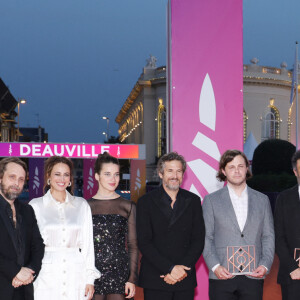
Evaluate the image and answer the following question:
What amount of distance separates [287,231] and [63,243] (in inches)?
85.0

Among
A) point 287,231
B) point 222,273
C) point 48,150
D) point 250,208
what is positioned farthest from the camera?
point 48,150

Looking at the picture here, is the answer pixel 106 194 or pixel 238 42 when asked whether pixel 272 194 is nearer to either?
pixel 238 42

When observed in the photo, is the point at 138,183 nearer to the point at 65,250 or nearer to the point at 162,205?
the point at 162,205

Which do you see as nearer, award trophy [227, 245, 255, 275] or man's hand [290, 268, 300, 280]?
man's hand [290, 268, 300, 280]

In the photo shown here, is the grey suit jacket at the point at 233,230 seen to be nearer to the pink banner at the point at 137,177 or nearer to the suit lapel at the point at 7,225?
the suit lapel at the point at 7,225

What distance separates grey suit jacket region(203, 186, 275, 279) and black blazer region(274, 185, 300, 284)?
9 centimetres

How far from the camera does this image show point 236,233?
473cm

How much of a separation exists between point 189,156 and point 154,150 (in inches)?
1835

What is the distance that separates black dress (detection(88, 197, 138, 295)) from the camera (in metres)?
4.61

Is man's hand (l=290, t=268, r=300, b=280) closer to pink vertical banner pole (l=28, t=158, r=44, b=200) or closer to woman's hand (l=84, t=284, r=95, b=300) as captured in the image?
woman's hand (l=84, t=284, r=95, b=300)

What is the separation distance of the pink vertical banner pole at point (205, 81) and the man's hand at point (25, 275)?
290 centimetres

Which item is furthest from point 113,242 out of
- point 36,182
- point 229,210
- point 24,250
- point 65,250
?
point 36,182

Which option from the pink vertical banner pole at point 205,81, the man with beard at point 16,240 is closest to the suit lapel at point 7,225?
the man with beard at point 16,240

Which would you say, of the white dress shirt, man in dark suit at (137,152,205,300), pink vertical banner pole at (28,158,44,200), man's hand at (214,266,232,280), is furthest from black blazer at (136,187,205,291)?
pink vertical banner pole at (28,158,44,200)
